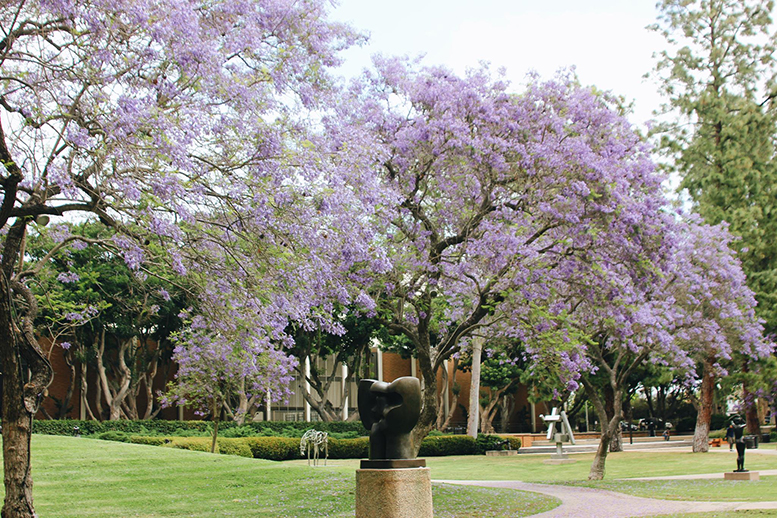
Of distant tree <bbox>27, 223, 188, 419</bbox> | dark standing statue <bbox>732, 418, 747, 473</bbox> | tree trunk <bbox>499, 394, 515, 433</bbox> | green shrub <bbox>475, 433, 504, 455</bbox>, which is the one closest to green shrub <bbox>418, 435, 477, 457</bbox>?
green shrub <bbox>475, 433, 504, 455</bbox>

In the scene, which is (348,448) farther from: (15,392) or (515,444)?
(15,392)

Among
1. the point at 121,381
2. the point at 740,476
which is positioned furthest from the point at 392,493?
the point at 121,381

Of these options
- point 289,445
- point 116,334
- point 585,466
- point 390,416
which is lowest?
point 585,466

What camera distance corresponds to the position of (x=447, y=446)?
115ft

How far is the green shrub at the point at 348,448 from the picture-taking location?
3125cm

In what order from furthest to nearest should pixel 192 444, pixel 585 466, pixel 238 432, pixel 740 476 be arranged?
pixel 238 432
pixel 585 466
pixel 192 444
pixel 740 476

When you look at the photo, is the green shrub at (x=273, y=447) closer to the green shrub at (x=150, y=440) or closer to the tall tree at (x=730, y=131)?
the green shrub at (x=150, y=440)

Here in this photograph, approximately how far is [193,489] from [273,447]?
14010 millimetres

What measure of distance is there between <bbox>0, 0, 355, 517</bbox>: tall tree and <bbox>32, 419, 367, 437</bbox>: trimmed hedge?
67.6ft

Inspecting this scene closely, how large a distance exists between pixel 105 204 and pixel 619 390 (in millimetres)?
17360

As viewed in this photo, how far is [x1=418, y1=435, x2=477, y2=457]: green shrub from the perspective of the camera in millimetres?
34344

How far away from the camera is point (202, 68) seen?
9.71 meters

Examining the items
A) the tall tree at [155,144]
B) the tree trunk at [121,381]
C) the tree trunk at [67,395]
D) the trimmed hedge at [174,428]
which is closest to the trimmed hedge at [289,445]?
the trimmed hedge at [174,428]

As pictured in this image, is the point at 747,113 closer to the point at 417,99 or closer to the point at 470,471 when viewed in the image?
the point at 470,471
